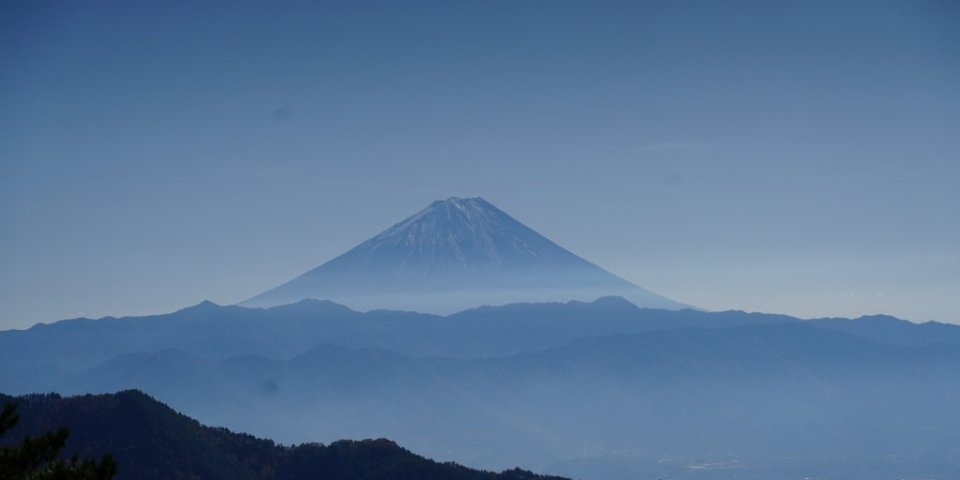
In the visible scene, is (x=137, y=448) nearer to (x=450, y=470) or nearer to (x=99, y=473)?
(x=450, y=470)

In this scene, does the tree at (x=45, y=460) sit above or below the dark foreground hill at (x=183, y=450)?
below

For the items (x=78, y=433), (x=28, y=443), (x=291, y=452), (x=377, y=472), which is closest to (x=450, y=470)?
(x=377, y=472)

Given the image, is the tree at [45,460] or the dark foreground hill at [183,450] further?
the dark foreground hill at [183,450]

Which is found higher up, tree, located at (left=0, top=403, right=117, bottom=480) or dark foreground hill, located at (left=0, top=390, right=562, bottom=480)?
dark foreground hill, located at (left=0, top=390, right=562, bottom=480)

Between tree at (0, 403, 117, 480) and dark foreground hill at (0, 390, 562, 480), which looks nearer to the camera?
tree at (0, 403, 117, 480)
